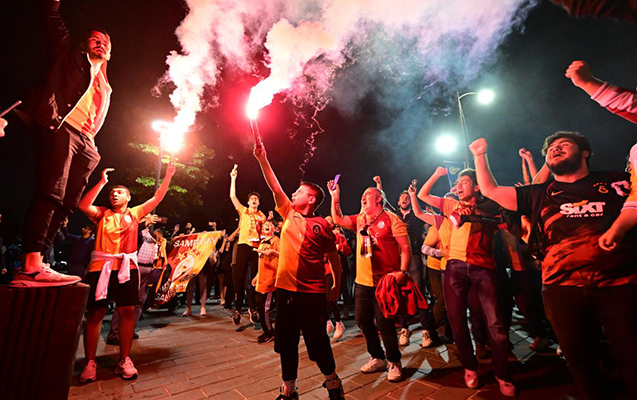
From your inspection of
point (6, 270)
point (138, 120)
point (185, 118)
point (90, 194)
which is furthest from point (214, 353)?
point (138, 120)

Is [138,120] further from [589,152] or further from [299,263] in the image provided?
[589,152]

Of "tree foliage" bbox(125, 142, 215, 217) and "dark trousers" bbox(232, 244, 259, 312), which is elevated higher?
"tree foliage" bbox(125, 142, 215, 217)

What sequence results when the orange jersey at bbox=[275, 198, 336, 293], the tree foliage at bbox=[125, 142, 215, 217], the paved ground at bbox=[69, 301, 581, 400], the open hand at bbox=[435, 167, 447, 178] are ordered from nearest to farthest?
the orange jersey at bbox=[275, 198, 336, 293], the paved ground at bbox=[69, 301, 581, 400], the open hand at bbox=[435, 167, 447, 178], the tree foliage at bbox=[125, 142, 215, 217]

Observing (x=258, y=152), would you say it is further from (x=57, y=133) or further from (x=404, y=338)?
(x=404, y=338)

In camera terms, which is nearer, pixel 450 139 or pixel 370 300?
pixel 370 300

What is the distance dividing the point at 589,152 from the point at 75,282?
507 cm

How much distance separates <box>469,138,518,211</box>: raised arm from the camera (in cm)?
284

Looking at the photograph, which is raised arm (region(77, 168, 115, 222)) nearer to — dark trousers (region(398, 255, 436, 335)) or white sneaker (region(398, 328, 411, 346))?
dark trousers (region(398, 255, 436, 335))

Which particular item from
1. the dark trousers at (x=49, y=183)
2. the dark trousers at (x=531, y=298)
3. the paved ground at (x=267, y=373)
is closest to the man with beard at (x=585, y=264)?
the paved ground at (x=267, y=373)

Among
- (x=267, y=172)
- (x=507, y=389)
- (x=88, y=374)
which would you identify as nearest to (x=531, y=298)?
(x=507, y=389)

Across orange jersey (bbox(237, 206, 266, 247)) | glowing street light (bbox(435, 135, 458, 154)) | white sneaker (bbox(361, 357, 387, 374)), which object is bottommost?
white sneaker (bbox(361, 357, 387, 374))

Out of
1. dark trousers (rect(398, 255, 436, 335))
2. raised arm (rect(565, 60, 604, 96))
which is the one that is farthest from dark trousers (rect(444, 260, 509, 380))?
raised arm (rect(565, 60, 604, 96))

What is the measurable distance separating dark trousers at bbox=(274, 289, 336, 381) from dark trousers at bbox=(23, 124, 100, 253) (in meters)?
2.28

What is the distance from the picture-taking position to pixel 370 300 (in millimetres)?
4094
